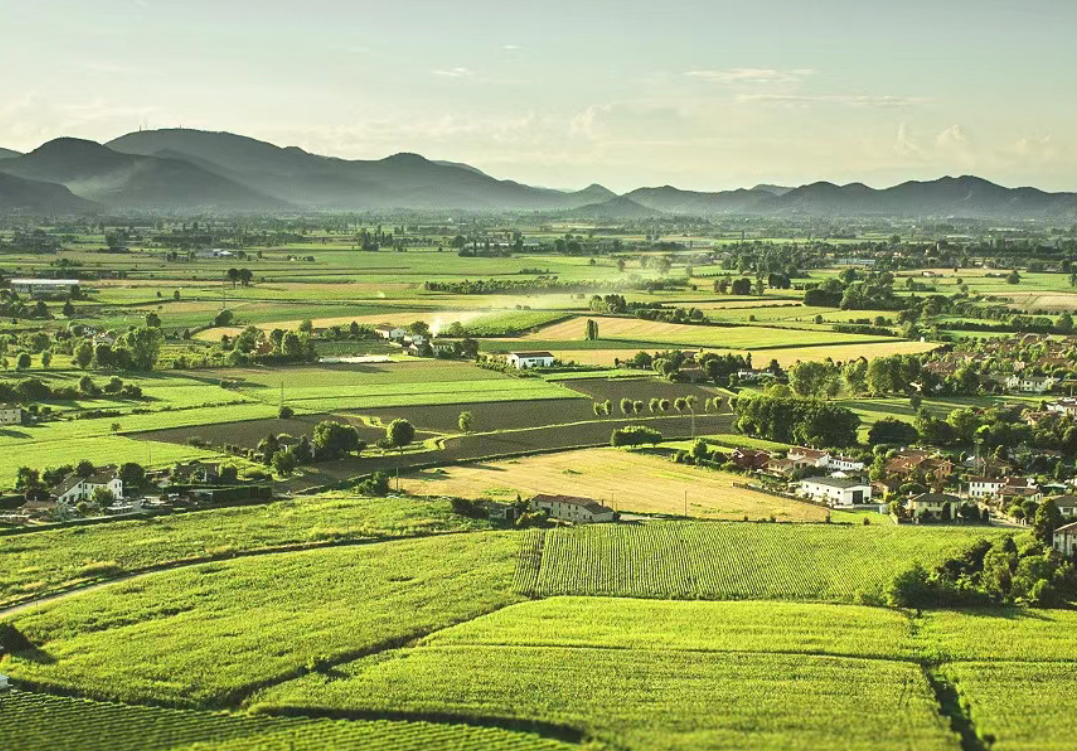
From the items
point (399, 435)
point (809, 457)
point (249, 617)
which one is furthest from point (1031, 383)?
point (249, 617)

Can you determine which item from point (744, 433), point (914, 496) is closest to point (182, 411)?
point (744, 433)

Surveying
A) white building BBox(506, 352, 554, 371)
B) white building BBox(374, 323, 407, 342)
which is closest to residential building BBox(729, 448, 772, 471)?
white building BBox(506, 352, 554, 371)

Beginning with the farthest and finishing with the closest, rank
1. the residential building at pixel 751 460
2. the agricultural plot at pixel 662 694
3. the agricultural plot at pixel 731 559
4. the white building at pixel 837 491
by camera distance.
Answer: the residential building at pixel 751 460 → the white building at pixel 837 491 → the agricultural plot at pixel 731 559 → the agricultural plot at pixel 662 694

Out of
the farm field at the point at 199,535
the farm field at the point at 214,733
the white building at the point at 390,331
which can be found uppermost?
the white building at the point at 390,331

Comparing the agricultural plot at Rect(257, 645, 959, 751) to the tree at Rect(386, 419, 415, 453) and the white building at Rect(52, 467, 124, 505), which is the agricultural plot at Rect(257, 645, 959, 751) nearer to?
the white building at Rect(52, 467, 124, 505)

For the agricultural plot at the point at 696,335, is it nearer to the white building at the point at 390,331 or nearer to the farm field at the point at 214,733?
the white building at the point at 390,331

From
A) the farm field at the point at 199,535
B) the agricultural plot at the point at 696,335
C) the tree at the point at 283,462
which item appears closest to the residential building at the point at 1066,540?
the farm field at the point at 199,535
